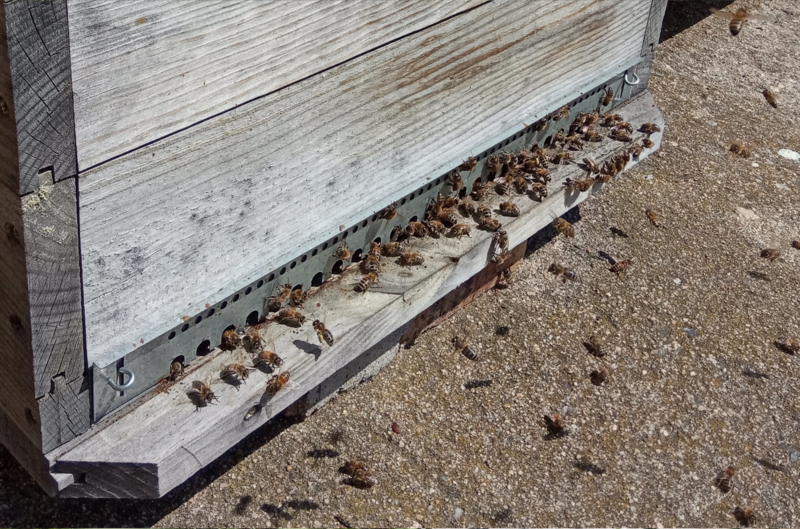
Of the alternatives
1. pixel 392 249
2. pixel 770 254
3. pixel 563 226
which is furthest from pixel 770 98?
pixel 392 249

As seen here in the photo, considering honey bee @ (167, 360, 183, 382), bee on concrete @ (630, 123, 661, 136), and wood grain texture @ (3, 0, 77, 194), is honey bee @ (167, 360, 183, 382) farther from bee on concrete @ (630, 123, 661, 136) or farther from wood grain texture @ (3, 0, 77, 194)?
bee on concrete @ (630, 123, 661, 136)

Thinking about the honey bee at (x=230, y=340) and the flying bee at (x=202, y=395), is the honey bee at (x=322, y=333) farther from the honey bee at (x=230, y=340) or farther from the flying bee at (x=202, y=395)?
the flying bee at (x=202, y=395)

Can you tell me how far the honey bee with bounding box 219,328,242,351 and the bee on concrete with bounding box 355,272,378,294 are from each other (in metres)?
0.49

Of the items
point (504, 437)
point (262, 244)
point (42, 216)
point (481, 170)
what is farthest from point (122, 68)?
point (504, 437)

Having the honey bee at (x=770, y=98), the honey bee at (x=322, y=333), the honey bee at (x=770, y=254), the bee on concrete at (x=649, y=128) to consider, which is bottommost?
the honey bee at (x=770, y=98)

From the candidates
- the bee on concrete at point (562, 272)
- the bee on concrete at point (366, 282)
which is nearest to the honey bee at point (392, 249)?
the bee on concrete at point (366, 282)

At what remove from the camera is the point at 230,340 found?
9.05 feet

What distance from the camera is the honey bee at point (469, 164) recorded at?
11.2ft

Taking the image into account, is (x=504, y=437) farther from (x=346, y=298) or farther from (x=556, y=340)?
(x=346, y=298)

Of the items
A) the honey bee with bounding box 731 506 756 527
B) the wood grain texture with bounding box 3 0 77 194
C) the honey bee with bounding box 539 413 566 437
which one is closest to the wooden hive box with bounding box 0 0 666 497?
the wood grain texture with bounding box 3 0 77 194

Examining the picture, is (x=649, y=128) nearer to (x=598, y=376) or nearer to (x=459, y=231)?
(x=598, y=376)

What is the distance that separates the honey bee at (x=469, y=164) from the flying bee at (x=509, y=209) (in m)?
0.21

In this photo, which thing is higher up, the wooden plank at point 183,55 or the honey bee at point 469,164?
the wooden plank at point 183,55

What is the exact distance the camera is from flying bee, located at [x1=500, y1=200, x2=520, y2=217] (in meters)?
3.52
